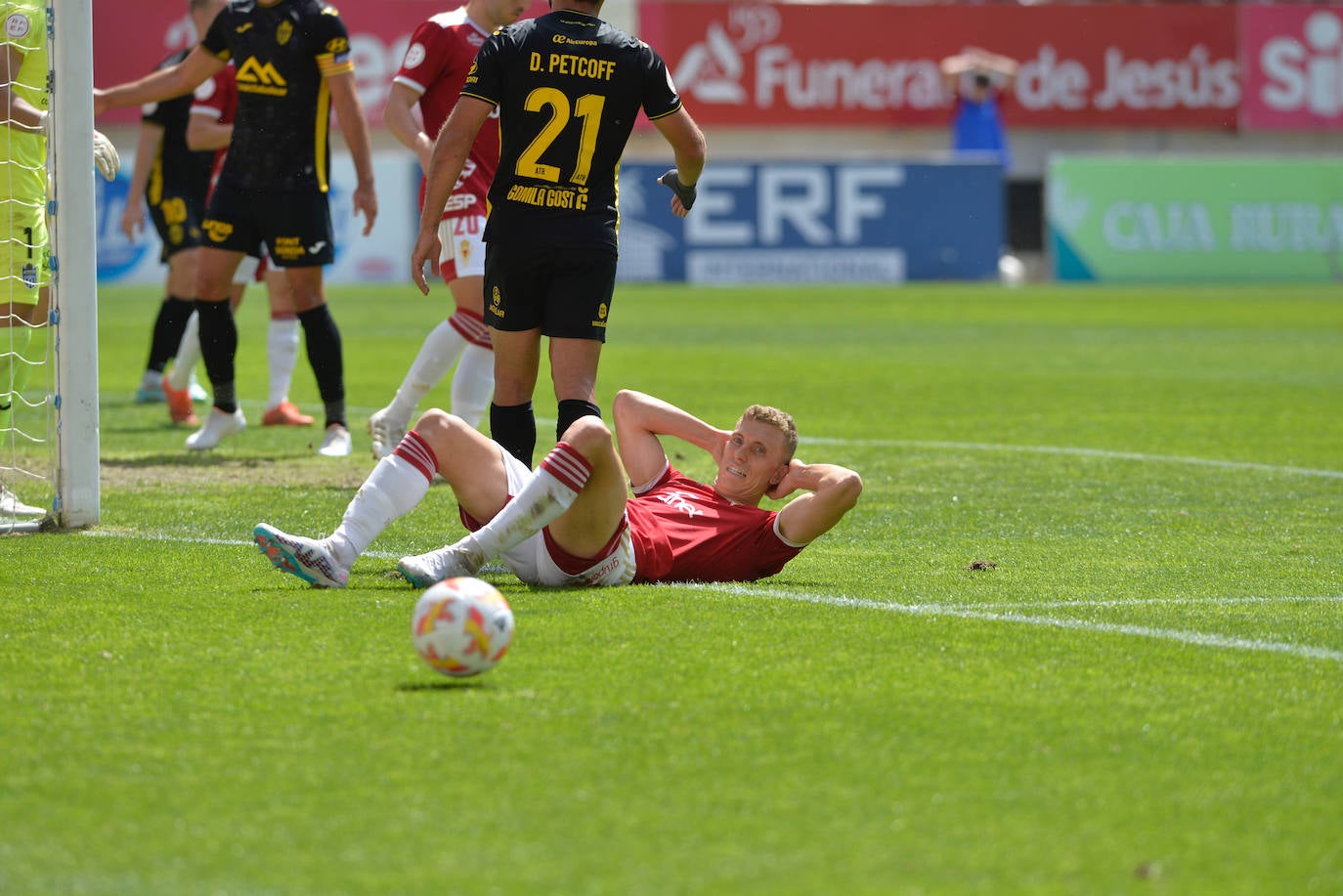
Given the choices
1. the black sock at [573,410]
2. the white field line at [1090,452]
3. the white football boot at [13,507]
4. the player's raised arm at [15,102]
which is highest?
the player's raised arm at [15,102]

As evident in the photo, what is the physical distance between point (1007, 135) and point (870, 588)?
3047 cm

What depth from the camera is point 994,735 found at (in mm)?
3529

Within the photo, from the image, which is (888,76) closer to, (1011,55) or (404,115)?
(1011,55)

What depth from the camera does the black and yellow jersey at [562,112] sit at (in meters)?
5.59

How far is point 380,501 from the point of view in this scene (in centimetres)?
484

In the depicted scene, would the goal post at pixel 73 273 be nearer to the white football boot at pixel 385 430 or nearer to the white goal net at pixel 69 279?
the white goal net at pixel 69 279

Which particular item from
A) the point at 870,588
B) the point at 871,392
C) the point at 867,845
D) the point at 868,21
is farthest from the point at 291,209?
the point at 868,21

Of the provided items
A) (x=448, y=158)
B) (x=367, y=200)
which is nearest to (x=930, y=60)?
(x=367, y=200)

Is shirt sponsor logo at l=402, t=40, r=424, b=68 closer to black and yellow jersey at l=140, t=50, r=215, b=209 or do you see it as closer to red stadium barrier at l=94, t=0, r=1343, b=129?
black and yellow jersey at l=140, t=50, r=215, b=209

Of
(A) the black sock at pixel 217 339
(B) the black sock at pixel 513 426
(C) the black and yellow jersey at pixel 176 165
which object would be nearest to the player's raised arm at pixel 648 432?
(B) the black sock at pixel 513 426

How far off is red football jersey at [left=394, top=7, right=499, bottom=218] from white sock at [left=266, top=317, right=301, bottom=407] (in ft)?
7.78

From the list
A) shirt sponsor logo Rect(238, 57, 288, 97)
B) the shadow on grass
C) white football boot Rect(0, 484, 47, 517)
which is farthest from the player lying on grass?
shirt sponsor logo Rect(238, 57, 288, 97)

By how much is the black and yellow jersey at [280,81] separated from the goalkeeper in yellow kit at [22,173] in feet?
4.88

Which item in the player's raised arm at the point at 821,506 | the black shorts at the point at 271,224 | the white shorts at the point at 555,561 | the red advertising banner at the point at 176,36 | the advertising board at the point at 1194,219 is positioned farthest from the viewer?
the red advertising banner at the point at 176,36
